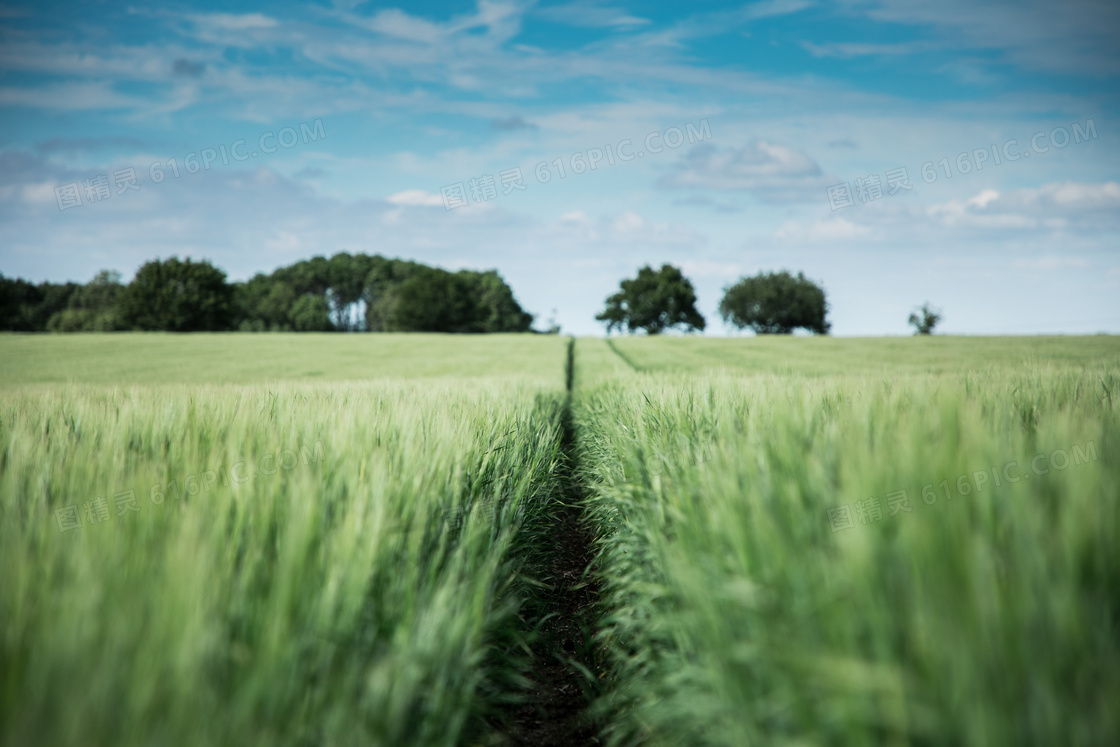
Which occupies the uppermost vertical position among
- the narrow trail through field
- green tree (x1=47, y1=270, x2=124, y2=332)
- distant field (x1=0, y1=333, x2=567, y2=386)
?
green tree (x1=47, y1=270, x2=124, y2=332)

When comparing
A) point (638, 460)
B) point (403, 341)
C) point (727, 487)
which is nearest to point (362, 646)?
point (727, 487)

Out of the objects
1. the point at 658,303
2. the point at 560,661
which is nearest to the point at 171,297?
the point at 658,303

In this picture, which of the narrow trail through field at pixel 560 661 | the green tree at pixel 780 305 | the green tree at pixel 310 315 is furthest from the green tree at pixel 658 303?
the narrow trail through field at pixel 560 661

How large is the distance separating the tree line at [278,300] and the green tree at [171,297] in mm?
101

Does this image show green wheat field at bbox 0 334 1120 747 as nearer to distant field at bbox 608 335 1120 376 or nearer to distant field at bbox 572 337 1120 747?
distant field at bbox 572 337 1120 747

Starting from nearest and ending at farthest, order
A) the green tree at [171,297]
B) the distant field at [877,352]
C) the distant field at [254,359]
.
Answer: the distant field at [254,359] < the distant field at [877,352] < the green tree at [171,297]

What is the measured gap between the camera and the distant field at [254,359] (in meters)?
19.1

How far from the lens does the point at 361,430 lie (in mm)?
3023

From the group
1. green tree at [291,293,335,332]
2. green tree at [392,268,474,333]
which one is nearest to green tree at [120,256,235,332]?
green tree at [392,268,474,333]

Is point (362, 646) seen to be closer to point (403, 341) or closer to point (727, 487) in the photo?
point (727, 487)

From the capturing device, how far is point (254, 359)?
25422mm

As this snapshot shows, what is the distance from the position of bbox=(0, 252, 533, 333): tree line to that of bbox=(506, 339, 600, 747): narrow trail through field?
70061 millimetres

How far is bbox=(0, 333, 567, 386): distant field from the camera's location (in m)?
19.1

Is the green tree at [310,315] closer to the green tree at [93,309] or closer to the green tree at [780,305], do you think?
the green tree at [93,309]
